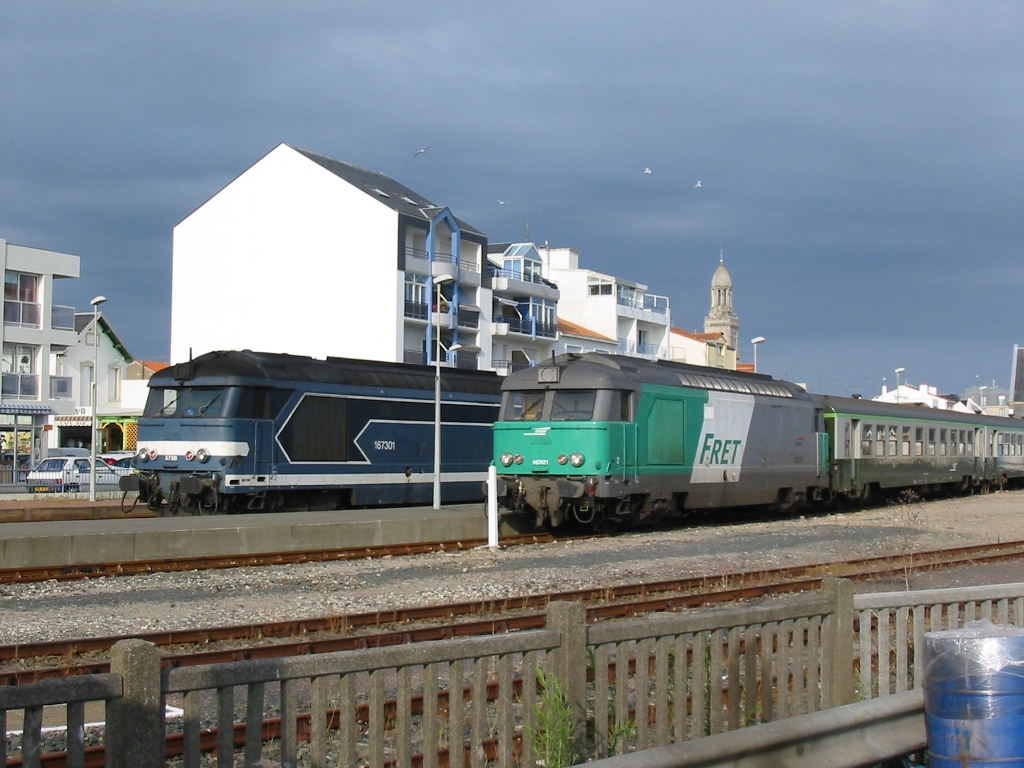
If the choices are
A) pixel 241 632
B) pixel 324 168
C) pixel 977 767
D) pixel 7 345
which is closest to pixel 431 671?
pixel 977 767

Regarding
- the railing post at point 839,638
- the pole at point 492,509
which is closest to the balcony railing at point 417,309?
the pole at point 492,509

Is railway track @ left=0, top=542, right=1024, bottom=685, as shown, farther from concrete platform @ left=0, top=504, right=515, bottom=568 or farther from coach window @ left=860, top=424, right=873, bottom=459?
coach window @ left=860, top=424, right=873, bottom=459

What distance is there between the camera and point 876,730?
228 inches

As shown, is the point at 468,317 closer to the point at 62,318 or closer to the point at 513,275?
the point at 513,275

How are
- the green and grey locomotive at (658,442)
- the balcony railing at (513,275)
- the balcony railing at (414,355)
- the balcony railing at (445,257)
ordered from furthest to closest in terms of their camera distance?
the balcony railing at (513,275), the balcony railing at (445,257), the balcony railing at (414,355), the green and grey locomotive at (658,442)

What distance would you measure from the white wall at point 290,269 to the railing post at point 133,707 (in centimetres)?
4824

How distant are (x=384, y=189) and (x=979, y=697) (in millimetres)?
53366

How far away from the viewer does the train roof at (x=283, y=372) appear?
69.7 feet

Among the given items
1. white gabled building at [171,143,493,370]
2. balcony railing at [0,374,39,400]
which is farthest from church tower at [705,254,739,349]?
balcony railing at [0,374,39,400]

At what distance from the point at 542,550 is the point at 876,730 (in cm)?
1402

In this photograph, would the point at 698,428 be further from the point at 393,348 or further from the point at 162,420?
the point at 393,348

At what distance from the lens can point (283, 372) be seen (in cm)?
2181

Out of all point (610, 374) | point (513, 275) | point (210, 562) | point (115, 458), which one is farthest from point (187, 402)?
point (513, 275)

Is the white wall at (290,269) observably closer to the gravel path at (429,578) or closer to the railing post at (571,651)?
the gravel path at (429,578)
